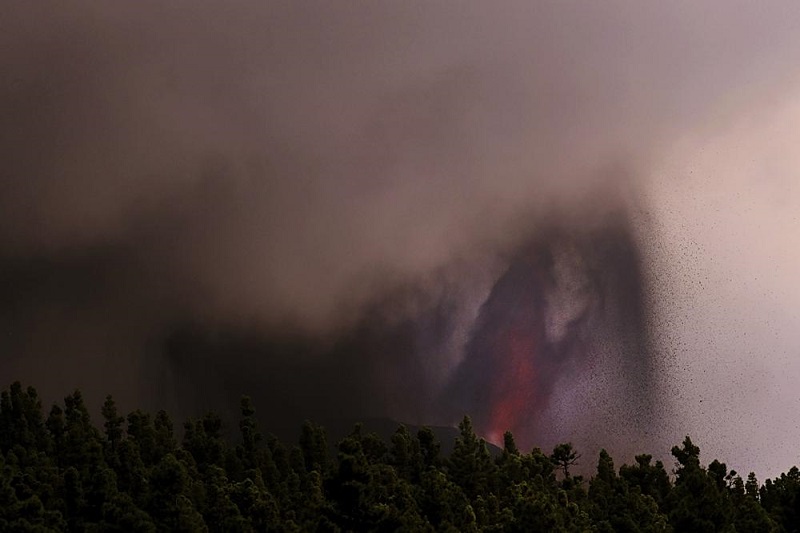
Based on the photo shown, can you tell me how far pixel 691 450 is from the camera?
656 feet

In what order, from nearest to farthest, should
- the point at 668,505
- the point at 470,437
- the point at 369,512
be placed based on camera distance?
the point at 369,512 < the point at 668,505 < the point at 470,437

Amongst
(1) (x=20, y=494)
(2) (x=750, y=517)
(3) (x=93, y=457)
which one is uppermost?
(3) (x=93, y=457)

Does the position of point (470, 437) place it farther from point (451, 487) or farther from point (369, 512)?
point (369, 512)

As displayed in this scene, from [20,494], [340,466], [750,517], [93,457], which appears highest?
[93,457]

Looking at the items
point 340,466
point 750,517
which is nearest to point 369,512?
point 340,466

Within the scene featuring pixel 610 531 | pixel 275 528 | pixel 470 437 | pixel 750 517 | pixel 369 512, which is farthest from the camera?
pixel 470 437

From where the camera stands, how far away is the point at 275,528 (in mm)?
113062

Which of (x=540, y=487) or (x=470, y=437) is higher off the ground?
(x=470, y=437)

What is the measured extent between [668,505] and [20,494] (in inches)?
A: 3941

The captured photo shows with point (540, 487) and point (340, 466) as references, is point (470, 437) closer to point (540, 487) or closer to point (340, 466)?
point (540, 487)

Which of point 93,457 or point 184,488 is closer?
point 184,488

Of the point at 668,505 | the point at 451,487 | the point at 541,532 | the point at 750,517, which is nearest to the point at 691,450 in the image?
the point at 668,505

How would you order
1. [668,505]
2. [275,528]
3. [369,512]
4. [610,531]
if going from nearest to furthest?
[369,512]
[275,528]
[610,531]
[668,505]

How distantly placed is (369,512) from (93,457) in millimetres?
110510
